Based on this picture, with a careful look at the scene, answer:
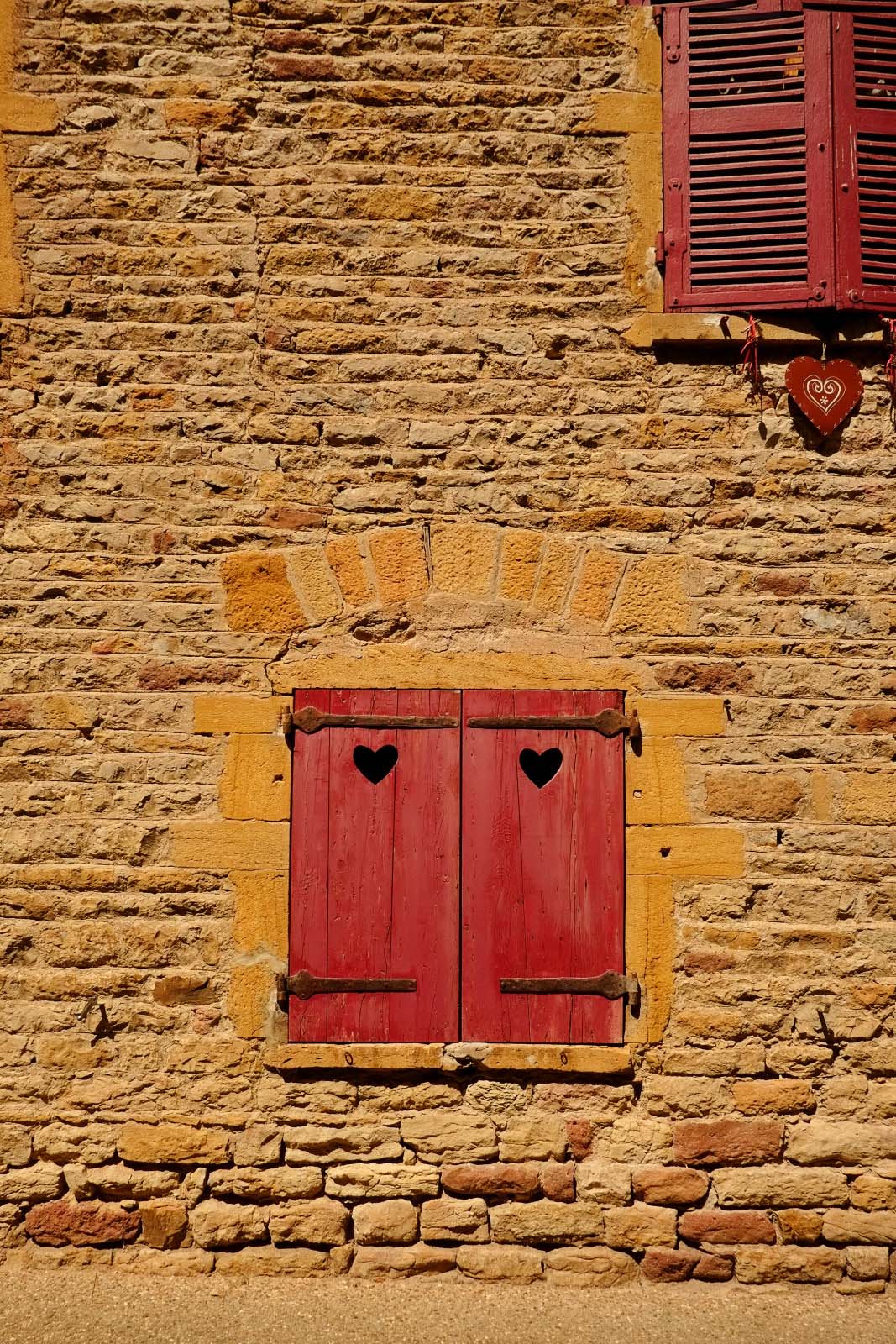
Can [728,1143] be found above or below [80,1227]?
above

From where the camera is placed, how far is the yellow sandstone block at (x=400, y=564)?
3.97 m

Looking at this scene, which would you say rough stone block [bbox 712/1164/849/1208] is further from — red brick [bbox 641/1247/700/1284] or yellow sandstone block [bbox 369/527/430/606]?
yellow sandstone block [bbox 369/527/430/606]

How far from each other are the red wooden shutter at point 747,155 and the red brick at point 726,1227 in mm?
3313

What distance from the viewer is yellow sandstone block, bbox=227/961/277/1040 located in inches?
151

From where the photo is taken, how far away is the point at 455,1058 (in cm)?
380

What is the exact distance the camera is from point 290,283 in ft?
13.3

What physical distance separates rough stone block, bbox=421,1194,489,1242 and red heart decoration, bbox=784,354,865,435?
122 inches

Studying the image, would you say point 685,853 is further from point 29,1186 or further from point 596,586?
point 29,1186

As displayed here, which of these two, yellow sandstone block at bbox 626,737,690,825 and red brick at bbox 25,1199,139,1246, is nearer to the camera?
red brick at bbox 25,1199,139,1246

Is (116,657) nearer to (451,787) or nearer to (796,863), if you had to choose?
(451,787)

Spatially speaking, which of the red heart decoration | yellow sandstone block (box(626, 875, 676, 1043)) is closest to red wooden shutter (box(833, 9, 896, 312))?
the red heart decoration

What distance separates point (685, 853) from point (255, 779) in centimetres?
158

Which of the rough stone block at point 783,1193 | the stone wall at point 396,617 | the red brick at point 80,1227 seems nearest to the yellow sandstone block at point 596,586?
the stone wall at point 396,617

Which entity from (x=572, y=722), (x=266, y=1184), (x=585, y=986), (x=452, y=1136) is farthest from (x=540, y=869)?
(x=266, y=1184)
